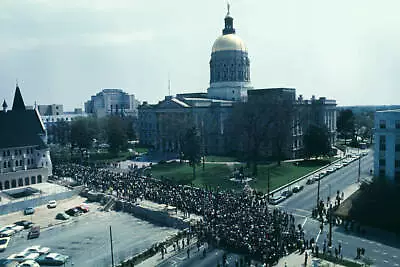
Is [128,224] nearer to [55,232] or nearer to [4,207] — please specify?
[55,232]

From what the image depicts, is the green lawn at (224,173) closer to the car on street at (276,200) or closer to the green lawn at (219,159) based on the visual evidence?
the car on street at (276,200)

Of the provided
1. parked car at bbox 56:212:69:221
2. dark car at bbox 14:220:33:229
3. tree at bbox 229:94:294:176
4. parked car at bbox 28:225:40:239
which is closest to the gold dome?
tree at bbox 229:94:294:176

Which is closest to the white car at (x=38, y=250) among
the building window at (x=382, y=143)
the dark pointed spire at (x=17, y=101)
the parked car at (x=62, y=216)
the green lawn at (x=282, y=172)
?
the parked car at (x=62, y=216)

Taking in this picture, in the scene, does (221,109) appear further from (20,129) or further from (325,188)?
(20,129)

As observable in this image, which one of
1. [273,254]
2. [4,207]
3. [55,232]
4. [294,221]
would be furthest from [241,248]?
[4,207]

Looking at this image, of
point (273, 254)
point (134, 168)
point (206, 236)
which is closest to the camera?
point (273, 254)

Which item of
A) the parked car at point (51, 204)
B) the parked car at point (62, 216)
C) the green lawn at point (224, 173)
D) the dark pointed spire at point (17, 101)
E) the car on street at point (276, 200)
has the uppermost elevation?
the dark pointed spire at point (17, 101)

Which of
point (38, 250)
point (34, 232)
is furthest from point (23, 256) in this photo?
point (34, 232)
